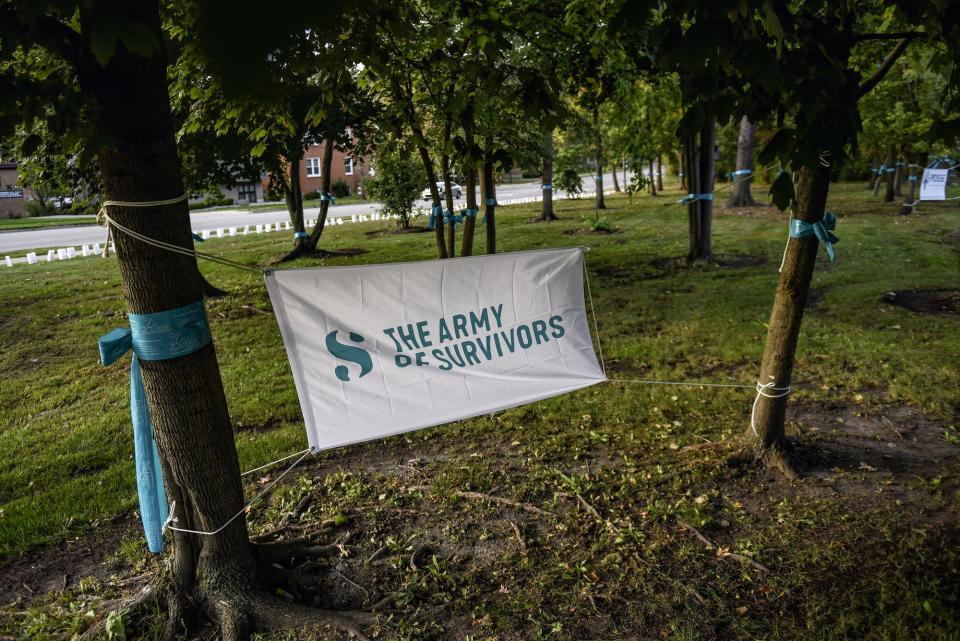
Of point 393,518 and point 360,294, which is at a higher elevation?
point 360,294

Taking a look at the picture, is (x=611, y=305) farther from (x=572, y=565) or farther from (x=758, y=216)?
(x=758, y=216)

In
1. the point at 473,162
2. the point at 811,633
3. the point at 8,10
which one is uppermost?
the point at 8,10

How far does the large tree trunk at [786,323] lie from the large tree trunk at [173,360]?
10.3 ft

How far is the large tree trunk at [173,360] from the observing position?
2666mm

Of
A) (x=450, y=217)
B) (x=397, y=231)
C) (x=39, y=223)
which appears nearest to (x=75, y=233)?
(x=39, y=223)

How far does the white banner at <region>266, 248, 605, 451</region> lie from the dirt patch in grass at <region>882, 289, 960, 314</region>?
6.02 m

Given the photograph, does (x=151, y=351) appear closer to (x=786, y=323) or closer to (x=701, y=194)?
(x=786, y=323)

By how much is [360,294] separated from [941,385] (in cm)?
495

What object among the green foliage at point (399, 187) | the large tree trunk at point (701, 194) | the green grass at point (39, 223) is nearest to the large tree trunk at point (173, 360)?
the large tree trunk at point (701, 194)

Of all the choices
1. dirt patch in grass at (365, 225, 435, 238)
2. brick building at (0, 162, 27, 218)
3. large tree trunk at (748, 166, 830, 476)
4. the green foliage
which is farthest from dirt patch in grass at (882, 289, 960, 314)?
brick building at (0, 162, 27, 218)

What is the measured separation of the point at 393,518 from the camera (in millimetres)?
3975

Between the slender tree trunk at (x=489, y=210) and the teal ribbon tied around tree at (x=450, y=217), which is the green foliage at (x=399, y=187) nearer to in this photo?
the teal ribbon tied around tree at (x=450, y=217)

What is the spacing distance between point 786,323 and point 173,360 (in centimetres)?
349

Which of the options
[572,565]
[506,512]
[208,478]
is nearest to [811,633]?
[572,565]
